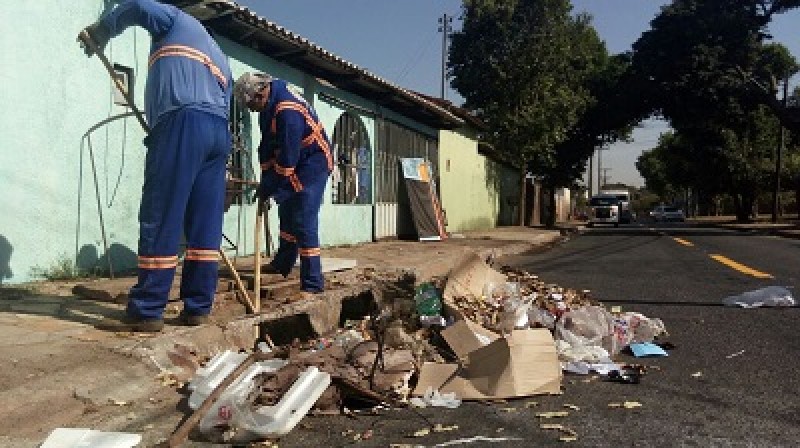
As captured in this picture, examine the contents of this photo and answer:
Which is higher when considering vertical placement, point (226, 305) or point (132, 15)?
point (132, 15)

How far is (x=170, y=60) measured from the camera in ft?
12.7

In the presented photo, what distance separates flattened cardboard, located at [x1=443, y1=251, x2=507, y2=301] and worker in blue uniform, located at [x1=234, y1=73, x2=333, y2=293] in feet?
3.40

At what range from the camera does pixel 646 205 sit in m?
97.0

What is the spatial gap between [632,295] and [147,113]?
212 inches

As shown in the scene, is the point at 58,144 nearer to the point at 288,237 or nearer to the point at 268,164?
the point at 268,164

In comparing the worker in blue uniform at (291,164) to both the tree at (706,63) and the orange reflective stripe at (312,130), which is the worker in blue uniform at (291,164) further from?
the tree at (706,63)

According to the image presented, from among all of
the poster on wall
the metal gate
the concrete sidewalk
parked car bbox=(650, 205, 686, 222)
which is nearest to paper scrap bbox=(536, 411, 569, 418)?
the concrete sidewalk

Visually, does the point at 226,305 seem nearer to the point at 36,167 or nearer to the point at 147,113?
the point at 147,113

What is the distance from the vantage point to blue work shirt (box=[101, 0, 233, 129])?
382cm

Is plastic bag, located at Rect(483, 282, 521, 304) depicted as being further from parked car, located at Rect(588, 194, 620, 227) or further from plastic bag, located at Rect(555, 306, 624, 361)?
parked car, located at Rect(588, 194, 620, 227)

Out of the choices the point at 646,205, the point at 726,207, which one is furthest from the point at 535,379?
the point at 646,205

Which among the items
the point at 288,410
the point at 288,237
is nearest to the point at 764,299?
the point at 288,237

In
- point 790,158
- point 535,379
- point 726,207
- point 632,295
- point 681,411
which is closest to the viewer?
point 681,411

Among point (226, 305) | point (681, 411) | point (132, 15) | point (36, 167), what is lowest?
point (681, 411)
